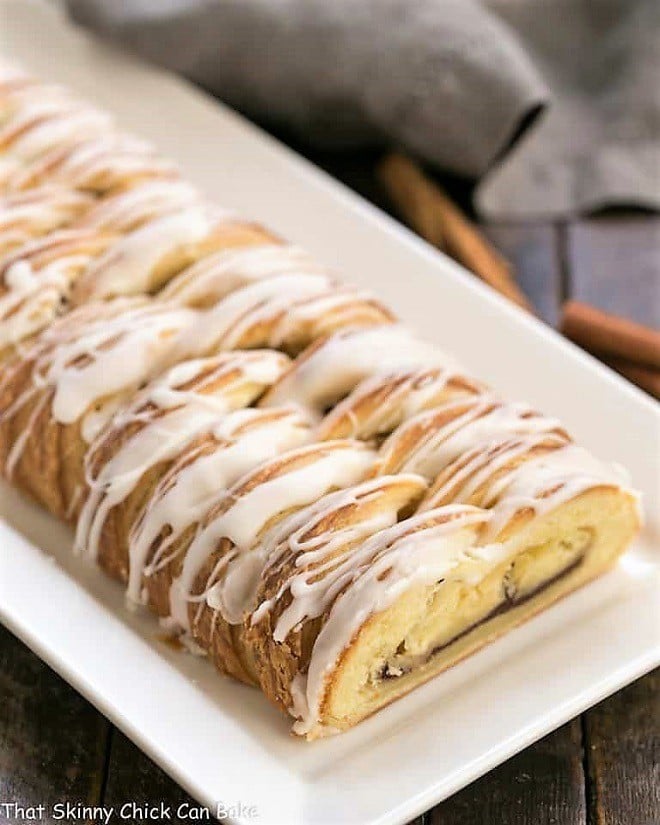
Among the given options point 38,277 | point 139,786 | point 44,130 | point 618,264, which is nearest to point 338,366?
point 38,277

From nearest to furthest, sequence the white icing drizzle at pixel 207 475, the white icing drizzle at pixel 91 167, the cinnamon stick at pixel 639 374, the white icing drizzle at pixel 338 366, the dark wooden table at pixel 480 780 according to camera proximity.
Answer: the dark wooden table at pixel 480 780, the white icing drizzle at pixel 207 475, the white icing drizzle at pixel 338 366, the white icing drizzle at pixel 91 167, the cinnamon stick at pixel 639 374

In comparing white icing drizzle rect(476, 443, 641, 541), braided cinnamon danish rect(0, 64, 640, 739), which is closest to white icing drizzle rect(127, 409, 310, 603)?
braided cinnamon danish rect(0, 64, 640, 739)

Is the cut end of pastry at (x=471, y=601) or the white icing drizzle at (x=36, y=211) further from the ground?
the white icing drizzle at (x=36, y=211)

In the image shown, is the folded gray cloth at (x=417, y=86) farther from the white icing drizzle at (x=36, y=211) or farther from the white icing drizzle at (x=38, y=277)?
the white icing drizzle at (x=38, y=277)

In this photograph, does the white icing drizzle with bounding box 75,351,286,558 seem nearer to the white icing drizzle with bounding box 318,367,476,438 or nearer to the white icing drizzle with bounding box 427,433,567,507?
the white icing drizzle with bounding box 318,367,476,438

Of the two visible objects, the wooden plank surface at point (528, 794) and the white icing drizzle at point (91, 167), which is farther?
the white icing drizzle at point (91, 167)

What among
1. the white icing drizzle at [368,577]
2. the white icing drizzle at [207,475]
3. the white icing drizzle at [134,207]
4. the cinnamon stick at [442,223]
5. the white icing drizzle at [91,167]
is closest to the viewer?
the white icing drizzle at [368,577]

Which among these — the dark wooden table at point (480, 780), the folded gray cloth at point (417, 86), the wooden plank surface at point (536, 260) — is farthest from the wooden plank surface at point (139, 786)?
the folded gray cloth at point (417, 86)
